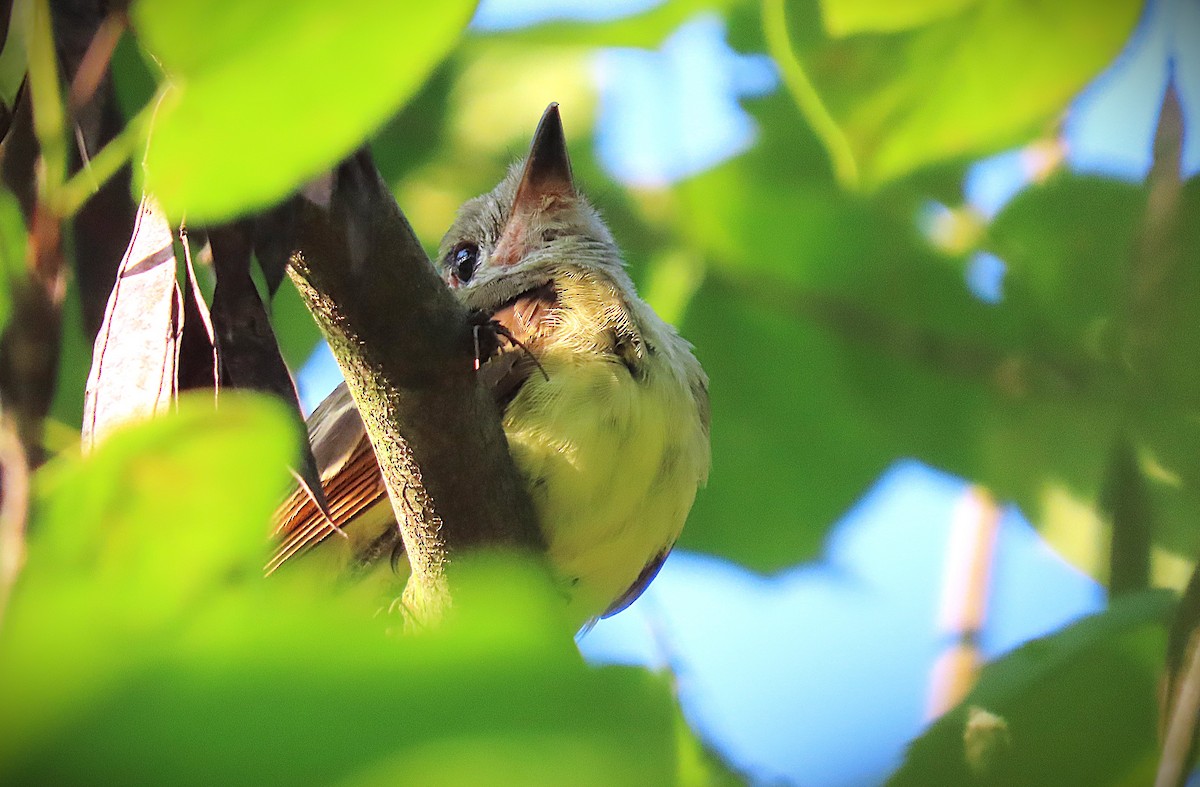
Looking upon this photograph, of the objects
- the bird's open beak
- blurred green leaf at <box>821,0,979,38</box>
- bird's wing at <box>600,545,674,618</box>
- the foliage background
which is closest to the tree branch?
the foliage background

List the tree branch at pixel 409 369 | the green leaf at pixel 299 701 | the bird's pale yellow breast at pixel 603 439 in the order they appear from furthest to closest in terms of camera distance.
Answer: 1. the bird's pale yellow breast at pixel 603 439
2. the tree branch at pixel 409 369
3. the green leaf at pixel 299 701

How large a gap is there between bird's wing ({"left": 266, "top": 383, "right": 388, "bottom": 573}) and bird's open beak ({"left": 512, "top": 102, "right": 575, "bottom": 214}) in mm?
1405

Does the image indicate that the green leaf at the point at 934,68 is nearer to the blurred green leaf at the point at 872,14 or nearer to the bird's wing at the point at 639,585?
the blurred green leaf at the point at 872,14

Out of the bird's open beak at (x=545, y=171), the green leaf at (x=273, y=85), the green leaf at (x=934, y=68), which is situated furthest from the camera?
the bird's open beak at (x=545, y=171)

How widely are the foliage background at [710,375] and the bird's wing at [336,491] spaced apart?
0.70 m

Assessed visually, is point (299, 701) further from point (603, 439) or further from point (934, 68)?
point (603, 439)

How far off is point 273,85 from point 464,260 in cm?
325

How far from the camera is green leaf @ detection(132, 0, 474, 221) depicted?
0.91 meters

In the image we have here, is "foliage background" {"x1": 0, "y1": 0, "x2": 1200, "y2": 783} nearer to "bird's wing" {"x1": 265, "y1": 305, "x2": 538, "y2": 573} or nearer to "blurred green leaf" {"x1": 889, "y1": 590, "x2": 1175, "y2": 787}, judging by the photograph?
"blurred green leaf" {"x1": 889, "y1": 590, "x2": 1175, "y2": 787}

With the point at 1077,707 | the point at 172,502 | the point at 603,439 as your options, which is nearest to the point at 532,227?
the point at 603,439

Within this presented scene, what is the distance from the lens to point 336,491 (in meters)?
2.71

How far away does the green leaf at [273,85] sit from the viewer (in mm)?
908

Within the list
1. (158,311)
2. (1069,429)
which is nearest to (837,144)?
(158,311)

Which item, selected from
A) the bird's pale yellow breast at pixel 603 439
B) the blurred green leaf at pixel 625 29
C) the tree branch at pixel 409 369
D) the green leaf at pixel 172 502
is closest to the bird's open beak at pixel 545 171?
the blurred green leaf at pixel 625 29
